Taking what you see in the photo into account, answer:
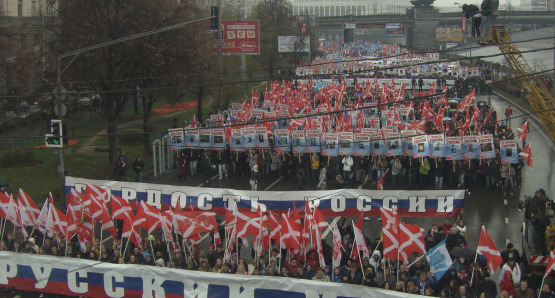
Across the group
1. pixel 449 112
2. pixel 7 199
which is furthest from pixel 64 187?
pixel 449 112

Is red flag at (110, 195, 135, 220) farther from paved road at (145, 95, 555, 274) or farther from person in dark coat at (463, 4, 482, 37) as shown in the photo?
person in dark coat at (463, 4, 482, 37)

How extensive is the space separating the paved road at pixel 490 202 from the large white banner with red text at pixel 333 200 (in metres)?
2.23

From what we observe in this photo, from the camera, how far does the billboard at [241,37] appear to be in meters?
44.9

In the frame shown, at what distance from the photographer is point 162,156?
92.8 feet

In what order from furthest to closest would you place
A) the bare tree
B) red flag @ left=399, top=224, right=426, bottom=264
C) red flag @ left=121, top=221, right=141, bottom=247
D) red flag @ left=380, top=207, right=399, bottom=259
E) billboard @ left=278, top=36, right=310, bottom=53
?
billboard @ left=278, top=36, right=310, bottom=53, the bare tree, red flag @ left=121, top=221, right=141, bottom=247, red flag @ left=380, top=207, right=399, bottom=259, red flag @ left=399, top=224, right=426, bottom=264

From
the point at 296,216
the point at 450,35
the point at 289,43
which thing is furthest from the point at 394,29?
the point at 296,216

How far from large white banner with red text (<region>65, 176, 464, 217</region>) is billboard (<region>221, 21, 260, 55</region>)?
2912cm

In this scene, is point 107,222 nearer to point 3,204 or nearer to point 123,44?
point 3,204

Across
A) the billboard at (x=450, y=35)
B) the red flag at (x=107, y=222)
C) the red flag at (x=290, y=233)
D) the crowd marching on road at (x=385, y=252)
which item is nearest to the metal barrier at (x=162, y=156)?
the crowd marching on road at (x=385, y=252)

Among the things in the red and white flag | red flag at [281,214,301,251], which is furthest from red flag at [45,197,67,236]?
the red and white flag

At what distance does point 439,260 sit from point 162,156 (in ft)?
58.6

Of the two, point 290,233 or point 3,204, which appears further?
point 3,204

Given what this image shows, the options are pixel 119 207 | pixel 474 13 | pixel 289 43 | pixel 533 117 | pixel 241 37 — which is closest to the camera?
pixel 119 207

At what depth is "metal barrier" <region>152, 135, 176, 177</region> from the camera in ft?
91.3
